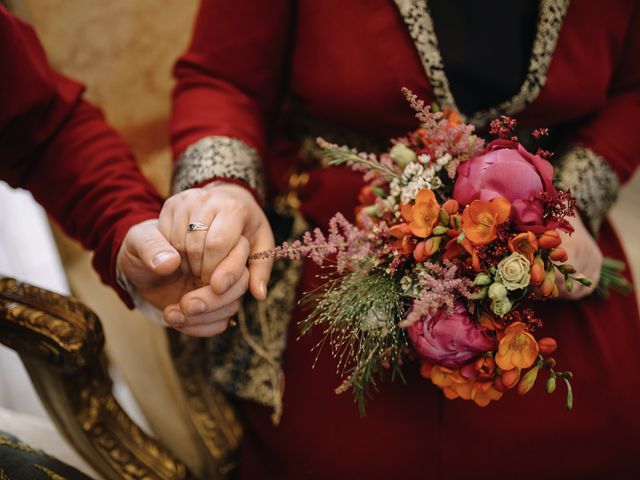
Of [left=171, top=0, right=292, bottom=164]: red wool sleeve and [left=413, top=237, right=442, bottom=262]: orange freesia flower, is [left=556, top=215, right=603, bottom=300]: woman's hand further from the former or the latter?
[left=171, top=0, right=292, bottom=164]: red wool sleeve

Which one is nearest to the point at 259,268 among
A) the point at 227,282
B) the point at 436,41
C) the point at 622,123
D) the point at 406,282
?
the point at 227,282

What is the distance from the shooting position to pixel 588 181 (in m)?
0.81

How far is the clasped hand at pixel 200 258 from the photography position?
583 mm

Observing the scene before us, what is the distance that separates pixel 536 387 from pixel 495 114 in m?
0.39

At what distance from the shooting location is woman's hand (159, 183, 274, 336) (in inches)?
22.9

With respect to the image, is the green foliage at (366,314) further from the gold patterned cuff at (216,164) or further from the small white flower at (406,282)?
the gold patterned cuff at (216,164)

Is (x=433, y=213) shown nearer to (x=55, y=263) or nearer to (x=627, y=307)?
(x=627, y=307)

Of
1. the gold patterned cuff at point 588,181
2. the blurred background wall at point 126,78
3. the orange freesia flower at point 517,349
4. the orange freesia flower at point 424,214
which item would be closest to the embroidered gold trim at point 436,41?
the gold patterned cuff at point 588,181

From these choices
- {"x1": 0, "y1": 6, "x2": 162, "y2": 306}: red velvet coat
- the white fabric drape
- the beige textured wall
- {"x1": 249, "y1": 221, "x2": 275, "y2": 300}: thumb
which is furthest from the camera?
the white fabric drape

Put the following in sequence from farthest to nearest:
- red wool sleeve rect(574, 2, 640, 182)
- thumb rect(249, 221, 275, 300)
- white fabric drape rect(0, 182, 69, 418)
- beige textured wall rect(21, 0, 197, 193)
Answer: white fabric drape rect(0, 182, 69, 418)
beige textured wall rect(21, 0, 197, 193)
red wool sleeve rect(574, 2, 640, 182)
thumb rect(249, 221, 275, 300)

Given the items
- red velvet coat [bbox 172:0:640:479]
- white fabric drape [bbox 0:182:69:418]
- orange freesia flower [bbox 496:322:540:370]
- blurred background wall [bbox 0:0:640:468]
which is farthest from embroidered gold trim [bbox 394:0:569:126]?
white fabric drape [bbox 0:182:69:418]

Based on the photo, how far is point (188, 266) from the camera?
64 cm

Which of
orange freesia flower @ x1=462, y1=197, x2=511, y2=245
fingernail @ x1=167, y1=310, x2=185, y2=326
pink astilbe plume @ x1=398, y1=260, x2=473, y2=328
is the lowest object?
fingernail @ x1=167, y1=310, x2=185, y2=326

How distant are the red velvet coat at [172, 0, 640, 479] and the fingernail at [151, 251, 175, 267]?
0.87 ft
